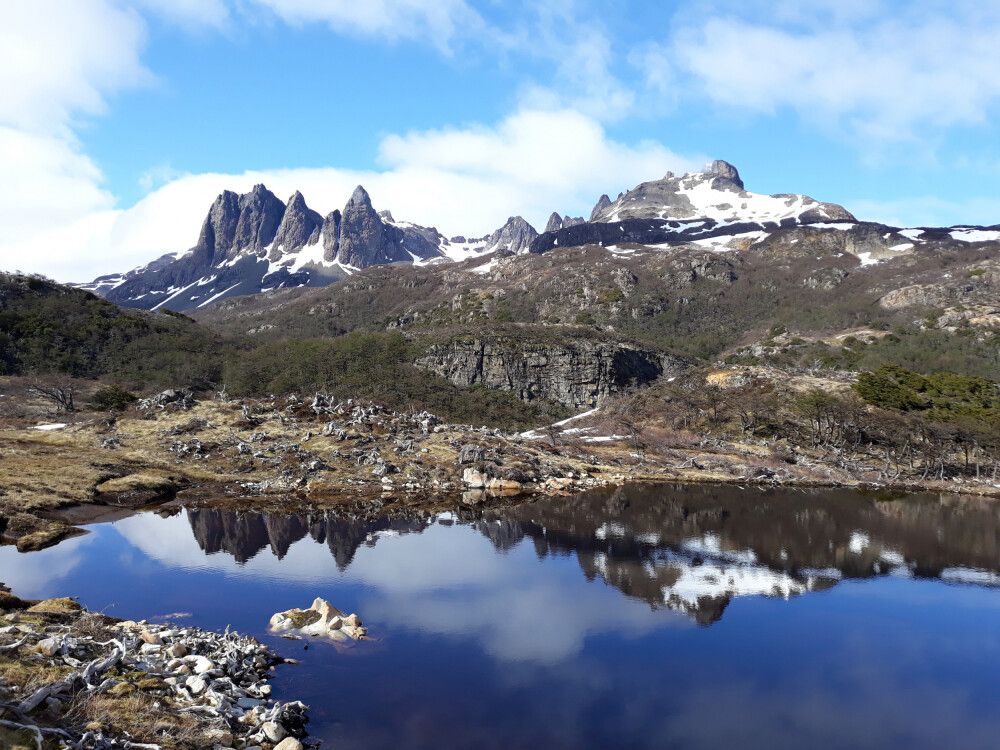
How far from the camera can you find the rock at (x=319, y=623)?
26.3m

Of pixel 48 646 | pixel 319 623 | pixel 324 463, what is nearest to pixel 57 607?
pixel 48 646

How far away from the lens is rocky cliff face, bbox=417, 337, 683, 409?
12888 cm

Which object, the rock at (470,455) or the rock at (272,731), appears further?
the rock at (470,455)

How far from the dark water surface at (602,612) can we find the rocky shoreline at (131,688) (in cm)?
186

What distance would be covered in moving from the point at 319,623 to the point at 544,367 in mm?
106951

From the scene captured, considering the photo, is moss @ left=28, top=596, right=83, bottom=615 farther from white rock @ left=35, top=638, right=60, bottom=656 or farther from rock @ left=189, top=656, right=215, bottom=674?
rock @ left=189, top=656, right=215, bottom=674

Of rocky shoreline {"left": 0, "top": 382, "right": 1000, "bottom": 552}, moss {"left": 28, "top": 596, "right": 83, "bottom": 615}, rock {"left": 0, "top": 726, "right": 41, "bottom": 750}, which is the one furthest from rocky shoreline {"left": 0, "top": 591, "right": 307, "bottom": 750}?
rocky shoreline {"left": 0, "top": 382, "right": 1000, "bottom": 552}

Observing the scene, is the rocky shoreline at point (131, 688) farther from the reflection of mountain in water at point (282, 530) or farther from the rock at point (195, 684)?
the reflection of mountain in water at point (282, 530)

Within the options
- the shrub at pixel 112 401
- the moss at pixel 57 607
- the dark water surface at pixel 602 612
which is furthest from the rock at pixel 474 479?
the shrub at pixel 112 401

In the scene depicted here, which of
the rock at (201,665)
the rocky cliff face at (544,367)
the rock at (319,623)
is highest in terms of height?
the rocky cliff face at (544,367)

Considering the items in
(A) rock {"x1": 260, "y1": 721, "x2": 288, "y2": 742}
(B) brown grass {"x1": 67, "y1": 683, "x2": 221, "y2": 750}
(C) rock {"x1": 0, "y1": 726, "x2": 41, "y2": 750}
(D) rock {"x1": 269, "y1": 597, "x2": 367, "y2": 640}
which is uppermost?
(C) rock {"x1": 0, "y1": 726, "x2": 41, "y2": 750}

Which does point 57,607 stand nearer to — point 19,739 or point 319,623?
Result: point 319,623

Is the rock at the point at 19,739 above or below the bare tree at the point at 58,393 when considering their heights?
below

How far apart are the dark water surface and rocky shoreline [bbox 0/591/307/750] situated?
186cm
